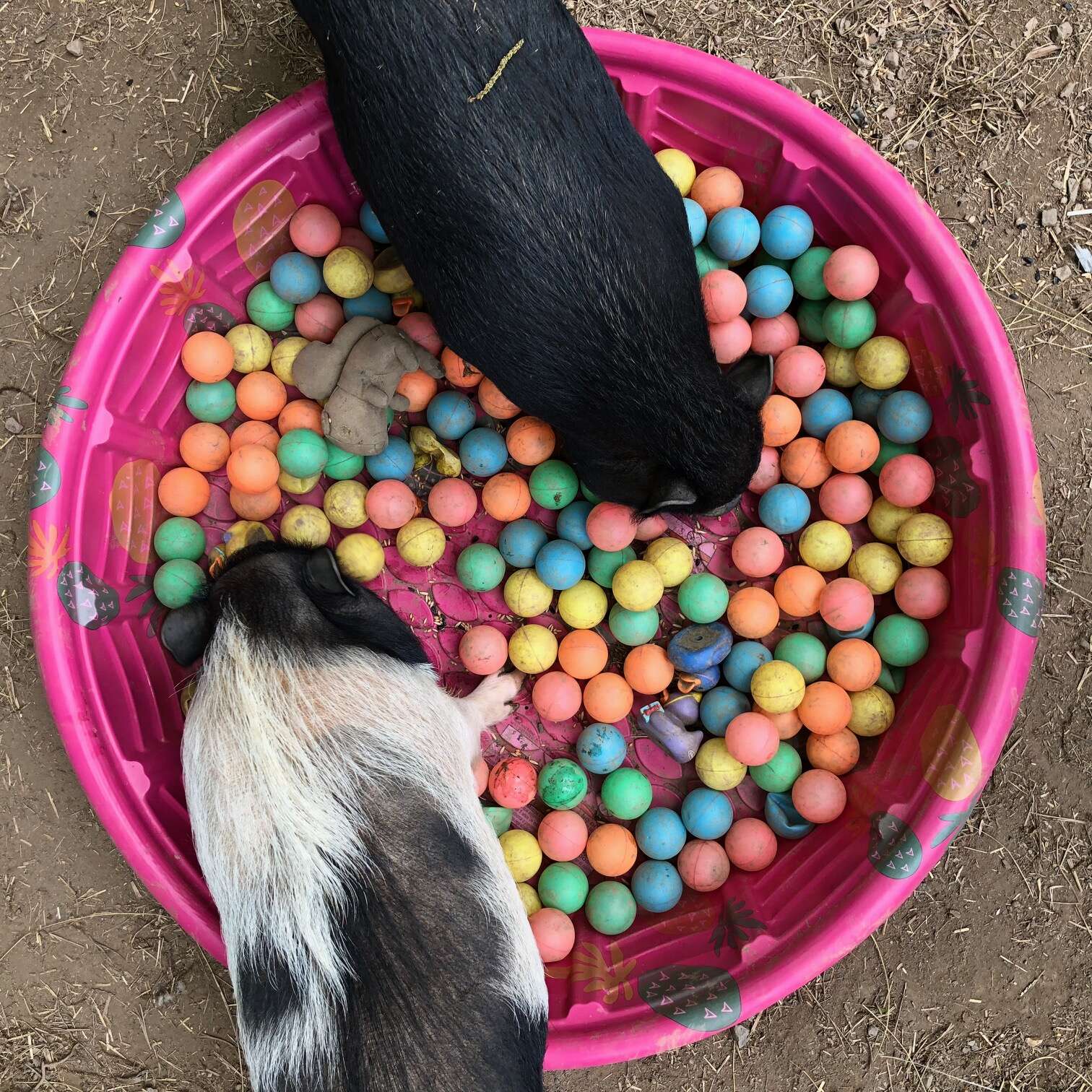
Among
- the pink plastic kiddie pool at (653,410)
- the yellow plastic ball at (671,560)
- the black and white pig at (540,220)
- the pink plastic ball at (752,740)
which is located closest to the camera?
the black and white pig at (540,220)

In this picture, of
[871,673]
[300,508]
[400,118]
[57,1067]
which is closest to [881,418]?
[871,673]

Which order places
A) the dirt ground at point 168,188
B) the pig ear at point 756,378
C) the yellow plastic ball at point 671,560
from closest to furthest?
the pig ear at point 756,378 < the yellow plastic ball at point 671,560 < the dirt ground at point 168,188

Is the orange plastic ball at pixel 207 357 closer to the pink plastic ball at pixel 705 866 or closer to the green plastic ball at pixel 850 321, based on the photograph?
the green plastic ball at pixel 850 321

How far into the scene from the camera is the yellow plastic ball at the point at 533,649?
3281 mm

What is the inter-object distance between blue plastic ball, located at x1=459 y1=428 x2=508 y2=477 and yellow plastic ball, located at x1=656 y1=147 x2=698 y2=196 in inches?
44.9

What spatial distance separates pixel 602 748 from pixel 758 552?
91 centimetres

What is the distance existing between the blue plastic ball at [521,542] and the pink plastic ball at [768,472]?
31.9 inches

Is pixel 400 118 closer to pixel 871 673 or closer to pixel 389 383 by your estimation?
pixel 389 383

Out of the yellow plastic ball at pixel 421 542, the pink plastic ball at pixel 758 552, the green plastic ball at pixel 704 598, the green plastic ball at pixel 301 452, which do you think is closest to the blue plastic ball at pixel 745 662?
the green plastic ball at pixel 704 598

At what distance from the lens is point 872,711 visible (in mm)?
3152

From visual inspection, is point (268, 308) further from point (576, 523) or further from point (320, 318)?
point (576, 523)

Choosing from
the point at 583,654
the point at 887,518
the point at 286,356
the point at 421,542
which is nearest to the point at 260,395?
the point at 286,356

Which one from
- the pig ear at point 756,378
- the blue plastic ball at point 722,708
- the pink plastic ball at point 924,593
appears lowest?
the blue plastic ball at point 722,708

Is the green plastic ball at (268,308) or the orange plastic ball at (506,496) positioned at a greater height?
the green plastic ball at (268,308)
